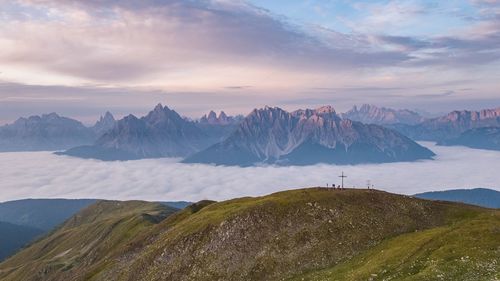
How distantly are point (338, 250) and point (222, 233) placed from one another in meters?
21.8

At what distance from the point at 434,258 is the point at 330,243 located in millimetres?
18887

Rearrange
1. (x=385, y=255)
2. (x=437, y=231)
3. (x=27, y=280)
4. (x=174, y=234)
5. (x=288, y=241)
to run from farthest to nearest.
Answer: (x=27, y=280), (x=174, y=234), (x=288, y=241), (x=437, y=231), (x=385, y=255)

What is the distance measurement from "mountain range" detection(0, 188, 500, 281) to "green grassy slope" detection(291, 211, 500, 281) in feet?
0.38

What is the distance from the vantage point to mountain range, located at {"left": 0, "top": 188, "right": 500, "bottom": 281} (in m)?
50.2

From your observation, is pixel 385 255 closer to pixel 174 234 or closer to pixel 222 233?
pixel 222 233

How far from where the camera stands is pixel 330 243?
6625cm

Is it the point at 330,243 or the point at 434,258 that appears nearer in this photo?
the point at 434,258

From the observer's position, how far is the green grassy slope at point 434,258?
4444 centimetres

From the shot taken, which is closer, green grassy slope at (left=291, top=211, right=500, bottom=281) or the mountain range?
green grassy slope at (left=291, top=211, right=500, bottom=281)

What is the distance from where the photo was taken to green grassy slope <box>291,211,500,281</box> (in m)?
44.4

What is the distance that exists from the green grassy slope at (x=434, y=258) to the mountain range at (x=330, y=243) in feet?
0.38

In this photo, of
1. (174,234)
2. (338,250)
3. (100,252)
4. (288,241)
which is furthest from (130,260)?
(100,252)

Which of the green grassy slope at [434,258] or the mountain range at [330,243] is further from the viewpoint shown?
the mountain range at [330,243]

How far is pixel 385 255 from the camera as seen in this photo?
181 ft
